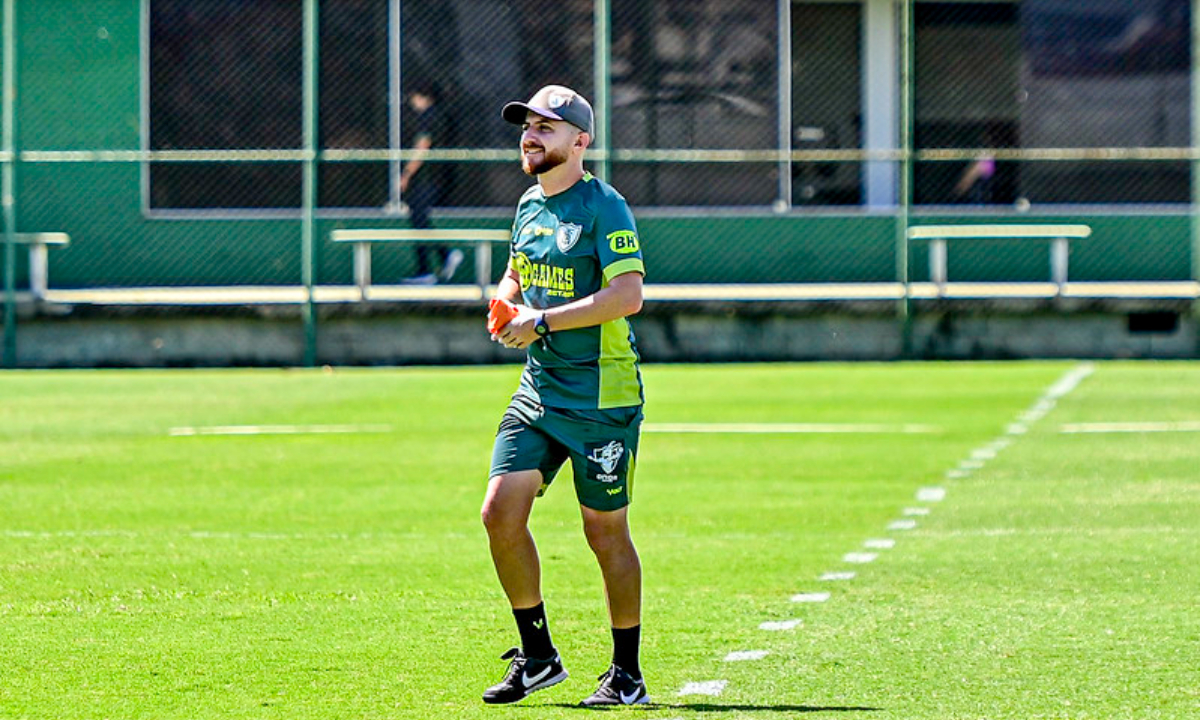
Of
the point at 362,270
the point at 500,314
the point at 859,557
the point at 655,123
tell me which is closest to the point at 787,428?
the point at 859,557

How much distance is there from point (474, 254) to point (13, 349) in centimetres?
499

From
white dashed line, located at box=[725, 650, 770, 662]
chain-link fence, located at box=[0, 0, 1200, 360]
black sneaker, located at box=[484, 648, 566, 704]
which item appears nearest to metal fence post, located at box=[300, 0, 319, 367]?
chain-link fence, located at box=[0, 0, 1200, 360]

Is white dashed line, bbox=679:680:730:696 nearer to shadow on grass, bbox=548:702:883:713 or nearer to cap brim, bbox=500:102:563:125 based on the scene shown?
shadow on grass, bbox=548:702:883:713

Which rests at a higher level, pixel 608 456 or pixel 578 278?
pixel 578 278

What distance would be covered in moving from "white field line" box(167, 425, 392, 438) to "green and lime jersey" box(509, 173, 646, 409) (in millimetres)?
8780

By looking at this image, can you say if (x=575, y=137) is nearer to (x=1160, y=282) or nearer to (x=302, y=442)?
(x=302, y=442)

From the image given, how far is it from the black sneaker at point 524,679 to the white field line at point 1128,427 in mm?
9055

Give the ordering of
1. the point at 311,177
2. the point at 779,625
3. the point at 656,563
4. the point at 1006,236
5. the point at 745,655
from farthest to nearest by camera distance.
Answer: the point at 1006,236 → the point at 311,177 → the point at 656,563 → the point at 779,625 → the point at 745,655

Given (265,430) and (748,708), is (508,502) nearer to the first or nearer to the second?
(748,708)

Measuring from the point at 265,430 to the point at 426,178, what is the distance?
7.30m

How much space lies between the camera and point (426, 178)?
72.6ft

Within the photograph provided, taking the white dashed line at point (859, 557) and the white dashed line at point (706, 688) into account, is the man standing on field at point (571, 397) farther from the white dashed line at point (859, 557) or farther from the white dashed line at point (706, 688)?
the white dashed line at point (859, 557)

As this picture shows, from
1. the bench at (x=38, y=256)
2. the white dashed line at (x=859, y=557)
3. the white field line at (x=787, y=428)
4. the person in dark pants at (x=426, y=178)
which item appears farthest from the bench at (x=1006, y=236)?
the white dashed line at (x=859, y=557)

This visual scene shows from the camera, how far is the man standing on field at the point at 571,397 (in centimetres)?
623
